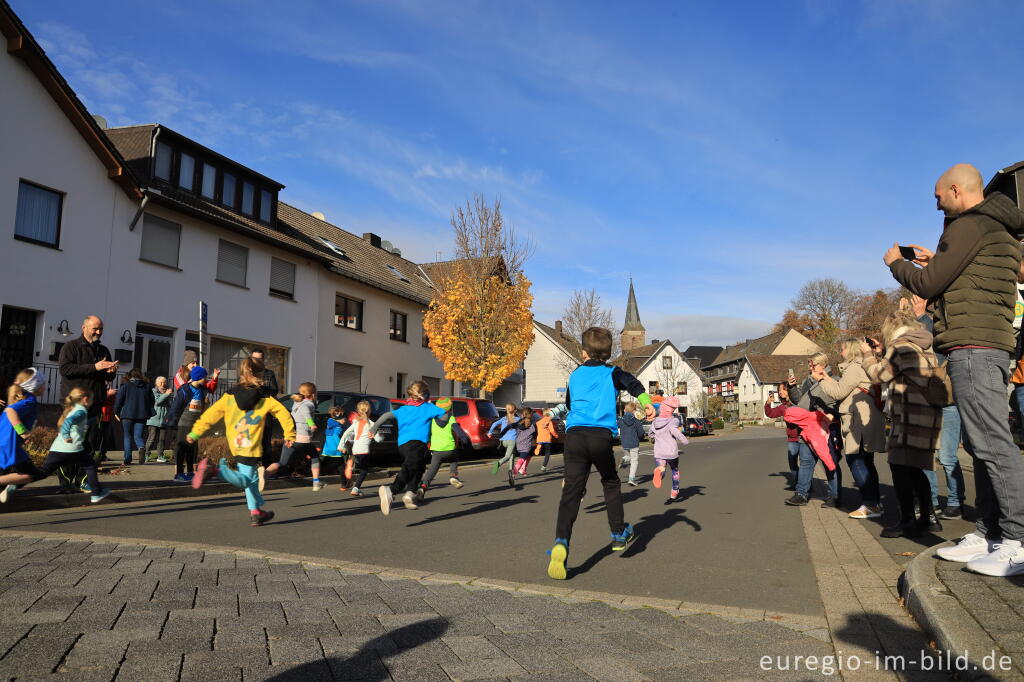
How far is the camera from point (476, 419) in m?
18.6

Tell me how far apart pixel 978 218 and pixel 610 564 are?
11.3 feet

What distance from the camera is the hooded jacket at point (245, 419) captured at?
700 cm

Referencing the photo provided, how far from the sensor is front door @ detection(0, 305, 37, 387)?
1573 centimetres

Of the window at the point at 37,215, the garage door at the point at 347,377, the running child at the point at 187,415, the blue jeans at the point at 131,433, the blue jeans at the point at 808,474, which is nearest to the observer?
the blue jeans at the point at 808,474

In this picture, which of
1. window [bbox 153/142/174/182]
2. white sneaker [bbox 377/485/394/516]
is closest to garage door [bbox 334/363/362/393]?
window [bbox 153/142/174/182]

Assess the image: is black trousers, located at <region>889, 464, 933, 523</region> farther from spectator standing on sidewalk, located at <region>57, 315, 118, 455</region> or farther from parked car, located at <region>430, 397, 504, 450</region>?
parked car, located at <region>430, 397, 504, 450</region>

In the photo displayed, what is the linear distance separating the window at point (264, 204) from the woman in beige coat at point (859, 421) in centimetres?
2171

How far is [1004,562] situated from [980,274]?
159 cm

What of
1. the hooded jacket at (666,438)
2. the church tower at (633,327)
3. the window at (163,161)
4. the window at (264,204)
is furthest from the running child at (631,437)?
the church tower at (633,327)

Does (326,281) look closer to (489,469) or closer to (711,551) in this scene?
(489,469)

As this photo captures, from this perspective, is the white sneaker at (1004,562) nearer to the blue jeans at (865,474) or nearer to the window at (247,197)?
the blue jeans at (865,474)

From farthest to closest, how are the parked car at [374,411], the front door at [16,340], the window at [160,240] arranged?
the window at [160,240] → the front door at [16,340] → the parked car at [374,411]

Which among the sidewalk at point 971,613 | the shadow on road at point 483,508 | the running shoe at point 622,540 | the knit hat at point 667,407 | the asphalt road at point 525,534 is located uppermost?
the knit hat at point 667,407

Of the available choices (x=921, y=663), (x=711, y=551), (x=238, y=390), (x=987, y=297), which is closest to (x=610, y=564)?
(x=711, y=551)
